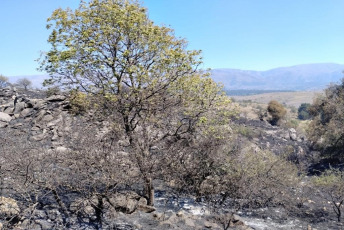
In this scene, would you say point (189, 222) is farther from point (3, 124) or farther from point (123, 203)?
point (3, 124)

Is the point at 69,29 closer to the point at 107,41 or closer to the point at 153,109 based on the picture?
the point at 107,41

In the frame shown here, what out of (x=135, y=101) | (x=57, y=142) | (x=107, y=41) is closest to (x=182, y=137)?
(x=135, y=101)

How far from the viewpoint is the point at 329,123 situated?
24547mm

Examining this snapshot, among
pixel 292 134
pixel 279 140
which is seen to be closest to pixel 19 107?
pixel 279 140

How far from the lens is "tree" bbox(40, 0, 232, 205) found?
1070cm

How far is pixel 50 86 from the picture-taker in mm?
12273

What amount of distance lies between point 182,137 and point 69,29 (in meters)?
6.17

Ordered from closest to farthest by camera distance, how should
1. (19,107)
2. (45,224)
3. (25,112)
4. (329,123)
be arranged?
(45,224) → (25,112) → (19,107) → (329,123)

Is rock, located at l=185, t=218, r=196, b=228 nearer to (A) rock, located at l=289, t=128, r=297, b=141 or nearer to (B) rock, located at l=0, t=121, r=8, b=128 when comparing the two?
(B) rock, located at l=0, t=121, r=8, b=128

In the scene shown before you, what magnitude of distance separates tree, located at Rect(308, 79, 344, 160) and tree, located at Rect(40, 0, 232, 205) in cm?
1588

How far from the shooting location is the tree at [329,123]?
23844mm

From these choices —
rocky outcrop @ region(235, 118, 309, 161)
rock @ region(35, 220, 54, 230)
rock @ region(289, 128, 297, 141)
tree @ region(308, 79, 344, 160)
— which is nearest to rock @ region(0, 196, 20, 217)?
rock @ region(35, 220, 54, 230)

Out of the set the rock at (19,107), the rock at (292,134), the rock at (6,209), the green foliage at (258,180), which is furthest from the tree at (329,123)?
the rock at (19,107)

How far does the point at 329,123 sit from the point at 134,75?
771 inches
